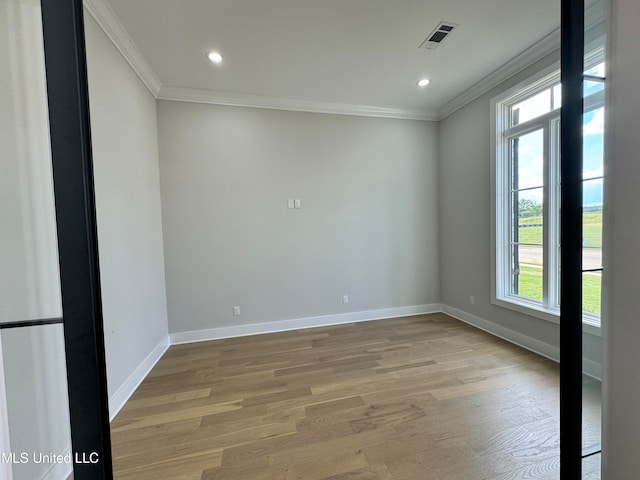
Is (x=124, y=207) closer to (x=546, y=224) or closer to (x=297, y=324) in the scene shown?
(x=297, y=324)

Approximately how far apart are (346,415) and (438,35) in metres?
3.08

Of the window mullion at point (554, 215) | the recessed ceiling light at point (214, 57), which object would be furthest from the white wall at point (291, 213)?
the window mullion at point (554, 215)

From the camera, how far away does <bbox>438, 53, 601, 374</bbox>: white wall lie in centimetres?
258

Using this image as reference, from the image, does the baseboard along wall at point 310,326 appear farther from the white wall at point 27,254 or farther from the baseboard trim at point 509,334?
the white wall at point 27,254

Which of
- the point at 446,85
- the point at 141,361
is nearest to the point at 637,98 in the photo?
the point at 446,85

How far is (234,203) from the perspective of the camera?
118 inches

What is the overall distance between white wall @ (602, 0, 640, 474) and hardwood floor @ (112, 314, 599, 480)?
21 centimetres

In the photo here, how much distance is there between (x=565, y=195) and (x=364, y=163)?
2.66 meters

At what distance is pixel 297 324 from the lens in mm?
3201

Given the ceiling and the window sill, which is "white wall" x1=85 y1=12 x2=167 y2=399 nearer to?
the ceiling

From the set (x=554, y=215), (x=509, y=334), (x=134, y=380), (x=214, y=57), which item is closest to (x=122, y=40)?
(x=214, y=57)

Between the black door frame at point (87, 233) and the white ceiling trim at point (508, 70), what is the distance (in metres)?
1.92

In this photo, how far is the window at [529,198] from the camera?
7.78 ft

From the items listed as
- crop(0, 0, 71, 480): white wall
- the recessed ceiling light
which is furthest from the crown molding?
crop(0, 0, 71, 480): white wall
